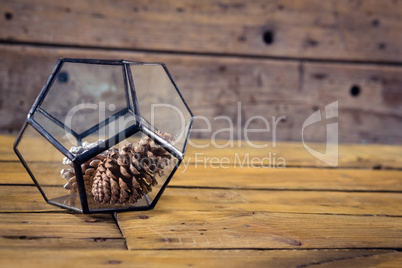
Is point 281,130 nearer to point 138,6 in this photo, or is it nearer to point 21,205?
point 138,6

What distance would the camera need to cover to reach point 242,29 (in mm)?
1246

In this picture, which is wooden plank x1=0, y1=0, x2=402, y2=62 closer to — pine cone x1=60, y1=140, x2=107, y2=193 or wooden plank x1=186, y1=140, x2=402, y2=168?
wooden plank x1=186, y1=140, x2=402, y2=168

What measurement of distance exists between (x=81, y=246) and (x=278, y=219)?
246 mm

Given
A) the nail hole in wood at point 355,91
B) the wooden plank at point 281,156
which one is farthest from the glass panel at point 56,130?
the nail hole in wood at point 355,91

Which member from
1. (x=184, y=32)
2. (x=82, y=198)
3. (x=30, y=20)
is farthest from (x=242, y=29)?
(x=82, y=198)

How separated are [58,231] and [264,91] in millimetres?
933

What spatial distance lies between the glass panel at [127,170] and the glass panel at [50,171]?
48 mm

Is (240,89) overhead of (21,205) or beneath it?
overhead

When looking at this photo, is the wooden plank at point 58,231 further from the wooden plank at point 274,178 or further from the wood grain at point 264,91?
the wood grain at point 264,91

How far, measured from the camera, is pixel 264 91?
50.6 inches

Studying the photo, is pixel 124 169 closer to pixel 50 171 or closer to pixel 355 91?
pixel 50 171

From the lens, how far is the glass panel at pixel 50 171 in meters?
0.54

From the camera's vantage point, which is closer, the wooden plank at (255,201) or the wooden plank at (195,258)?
the wooden plank at (195,258)

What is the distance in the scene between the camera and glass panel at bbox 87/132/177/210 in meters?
0.49
